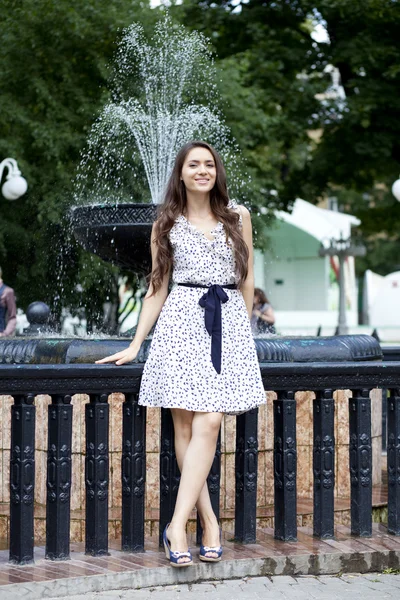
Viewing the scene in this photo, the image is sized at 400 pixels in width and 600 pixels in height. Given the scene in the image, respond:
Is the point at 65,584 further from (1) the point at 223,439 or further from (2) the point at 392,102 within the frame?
(2) the point at 392,102

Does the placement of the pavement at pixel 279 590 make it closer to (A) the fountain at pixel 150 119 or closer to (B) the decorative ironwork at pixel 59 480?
(B) the decorative ironwork at pixel 59 480

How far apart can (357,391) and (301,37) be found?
1709cm

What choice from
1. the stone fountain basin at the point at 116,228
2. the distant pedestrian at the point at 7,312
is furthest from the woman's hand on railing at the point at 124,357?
the distant pedestrian at the point at 7,312

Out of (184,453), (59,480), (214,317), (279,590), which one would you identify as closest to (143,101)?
(214,317)

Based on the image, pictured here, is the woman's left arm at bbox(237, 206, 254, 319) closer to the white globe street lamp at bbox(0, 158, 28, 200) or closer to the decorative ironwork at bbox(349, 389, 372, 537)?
the decorative ironwork at bbox(349, 389, 372, 537)

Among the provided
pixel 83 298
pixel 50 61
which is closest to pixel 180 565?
pixel 50 61

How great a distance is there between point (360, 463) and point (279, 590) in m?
0.86

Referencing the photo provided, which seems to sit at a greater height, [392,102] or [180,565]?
[392,102]

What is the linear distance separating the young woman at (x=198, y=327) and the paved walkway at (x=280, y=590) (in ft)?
0.54

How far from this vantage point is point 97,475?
4766 millimetres

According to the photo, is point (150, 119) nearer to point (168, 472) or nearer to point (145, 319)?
point (145, 319)

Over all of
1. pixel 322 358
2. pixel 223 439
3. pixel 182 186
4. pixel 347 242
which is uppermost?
pixel 347 242

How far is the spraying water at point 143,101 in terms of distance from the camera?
658 inches

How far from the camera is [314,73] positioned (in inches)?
860
